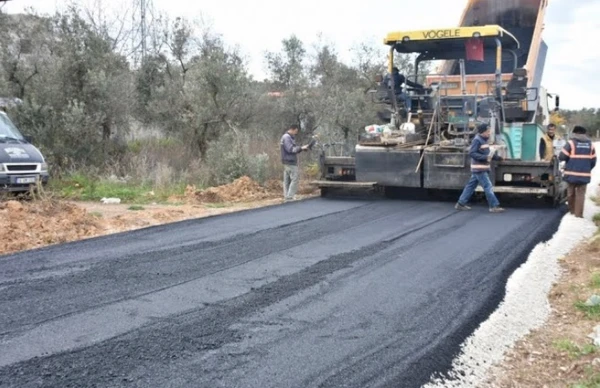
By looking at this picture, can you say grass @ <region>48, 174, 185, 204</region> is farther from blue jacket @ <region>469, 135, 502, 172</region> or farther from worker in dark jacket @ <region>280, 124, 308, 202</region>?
blue jacket @ <region>469, 135, 502, 172</region>

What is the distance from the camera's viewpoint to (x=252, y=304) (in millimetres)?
4812

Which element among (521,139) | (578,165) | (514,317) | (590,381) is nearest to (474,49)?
(521,139)

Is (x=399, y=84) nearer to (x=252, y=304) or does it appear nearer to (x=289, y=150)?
(x=289, y=150)

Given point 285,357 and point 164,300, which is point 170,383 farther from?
point 164,300

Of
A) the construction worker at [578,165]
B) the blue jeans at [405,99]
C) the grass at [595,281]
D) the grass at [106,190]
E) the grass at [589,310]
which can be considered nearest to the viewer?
the grass at [589,310]

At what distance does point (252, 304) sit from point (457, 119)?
303 inches

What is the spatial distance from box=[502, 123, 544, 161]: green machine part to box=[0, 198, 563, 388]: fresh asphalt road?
290cm

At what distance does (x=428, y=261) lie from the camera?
641 centimetres

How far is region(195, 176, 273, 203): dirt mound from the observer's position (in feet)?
40.3

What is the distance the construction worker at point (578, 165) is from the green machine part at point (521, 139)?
37.9 inches

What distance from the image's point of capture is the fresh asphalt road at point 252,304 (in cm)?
359

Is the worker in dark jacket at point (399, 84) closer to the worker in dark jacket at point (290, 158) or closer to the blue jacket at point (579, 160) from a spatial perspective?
the worker in dark jacket at point (290, 158)

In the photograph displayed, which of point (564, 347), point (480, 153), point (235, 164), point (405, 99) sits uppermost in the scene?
point (405, 99)

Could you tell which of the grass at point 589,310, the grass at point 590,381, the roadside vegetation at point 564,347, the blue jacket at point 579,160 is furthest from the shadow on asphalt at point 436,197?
the grass at point 590,381
